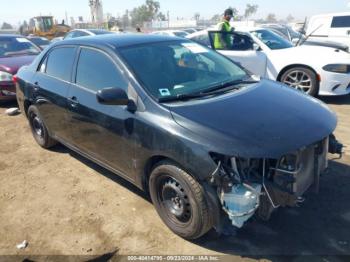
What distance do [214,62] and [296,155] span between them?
168cm

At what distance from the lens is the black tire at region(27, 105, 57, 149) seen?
16.3 ft

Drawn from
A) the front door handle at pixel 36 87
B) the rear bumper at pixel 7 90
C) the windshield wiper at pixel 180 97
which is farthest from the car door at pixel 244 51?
the windshield wiper at pixel 180 97

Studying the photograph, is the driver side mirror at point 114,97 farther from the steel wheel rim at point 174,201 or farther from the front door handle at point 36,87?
the front door handle at point 36,87

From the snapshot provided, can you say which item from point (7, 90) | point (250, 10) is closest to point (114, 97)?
point (7, 90)

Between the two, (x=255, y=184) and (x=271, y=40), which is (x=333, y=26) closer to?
(x=271, y=40)

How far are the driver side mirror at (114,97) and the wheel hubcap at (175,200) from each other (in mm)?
755

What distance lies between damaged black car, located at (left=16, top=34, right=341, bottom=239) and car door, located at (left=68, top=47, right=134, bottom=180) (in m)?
0.01

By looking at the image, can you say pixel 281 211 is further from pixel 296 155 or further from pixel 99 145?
pixel 99 145

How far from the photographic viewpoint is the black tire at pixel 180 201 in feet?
8.90

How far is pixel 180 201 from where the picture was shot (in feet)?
9.71

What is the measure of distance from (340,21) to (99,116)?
11.6m

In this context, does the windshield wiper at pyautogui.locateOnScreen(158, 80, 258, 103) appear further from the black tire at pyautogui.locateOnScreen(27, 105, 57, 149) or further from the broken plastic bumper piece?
the black tire at pyautogui.locateOnScreen(27, 105, 57, 149)

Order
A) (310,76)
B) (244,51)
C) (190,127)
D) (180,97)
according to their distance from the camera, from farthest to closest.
→ (244,51) < (310,76) < (180,97) < (190,127)

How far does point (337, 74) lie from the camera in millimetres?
6602
